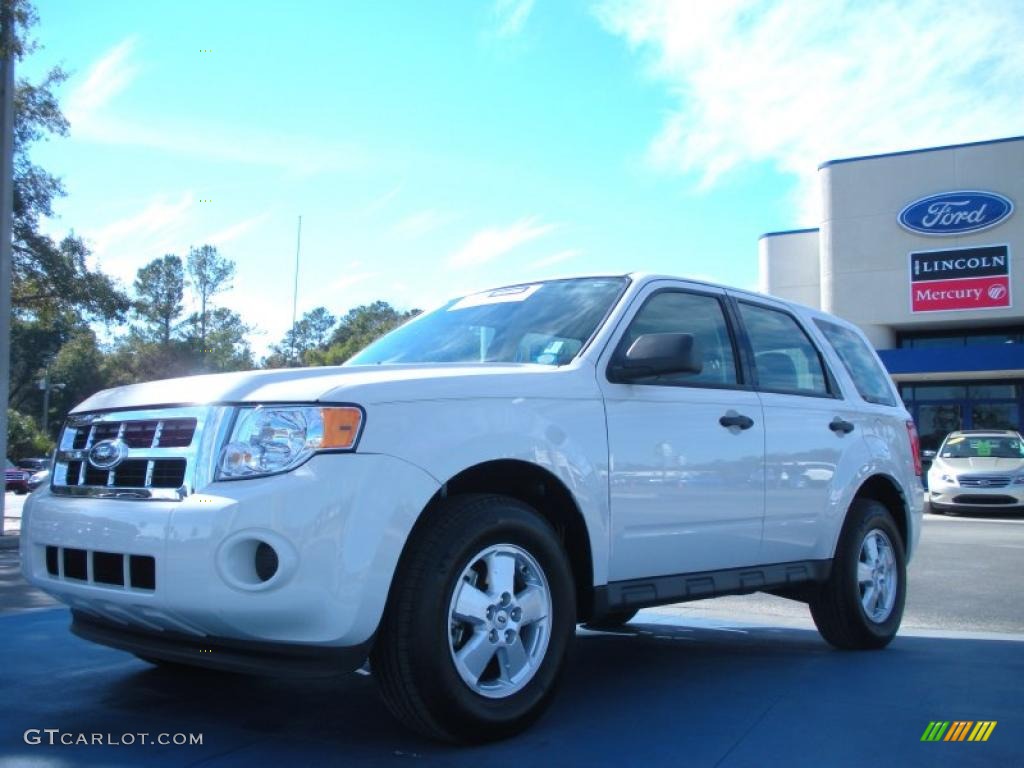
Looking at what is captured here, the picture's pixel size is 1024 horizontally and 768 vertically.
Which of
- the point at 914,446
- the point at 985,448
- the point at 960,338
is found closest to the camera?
the point at 914,446

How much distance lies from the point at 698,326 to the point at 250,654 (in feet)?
8.81

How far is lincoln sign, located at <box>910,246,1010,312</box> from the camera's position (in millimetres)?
27719

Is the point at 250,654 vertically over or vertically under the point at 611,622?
over

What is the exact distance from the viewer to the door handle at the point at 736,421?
4500 mm

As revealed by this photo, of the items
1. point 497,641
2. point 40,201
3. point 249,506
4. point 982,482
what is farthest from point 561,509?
point 40,201

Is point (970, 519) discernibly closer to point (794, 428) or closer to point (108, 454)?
point (794, 428)

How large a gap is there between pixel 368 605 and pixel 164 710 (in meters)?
1.43

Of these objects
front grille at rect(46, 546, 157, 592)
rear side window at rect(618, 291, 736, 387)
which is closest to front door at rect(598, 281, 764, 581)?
rear side window at rect(618, 291, 736, 387)

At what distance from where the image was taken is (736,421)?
4551 millimetres

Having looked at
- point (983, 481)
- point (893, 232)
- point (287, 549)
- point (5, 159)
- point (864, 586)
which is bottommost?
point (983, 481)

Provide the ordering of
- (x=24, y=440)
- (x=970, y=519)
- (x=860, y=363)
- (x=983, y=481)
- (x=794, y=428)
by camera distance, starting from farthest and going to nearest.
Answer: (x=24, y=440) → (x=983, y=481) → (x=970, y=519) → (x=860, y=363) → (x=794, y=428)

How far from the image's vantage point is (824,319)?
19.4 feet

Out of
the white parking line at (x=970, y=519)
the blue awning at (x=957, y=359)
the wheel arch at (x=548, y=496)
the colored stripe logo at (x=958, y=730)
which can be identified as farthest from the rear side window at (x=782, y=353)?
the blue awning at (x=957, y=359)

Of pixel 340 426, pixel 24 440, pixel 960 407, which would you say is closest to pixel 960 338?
pixel 960 407
